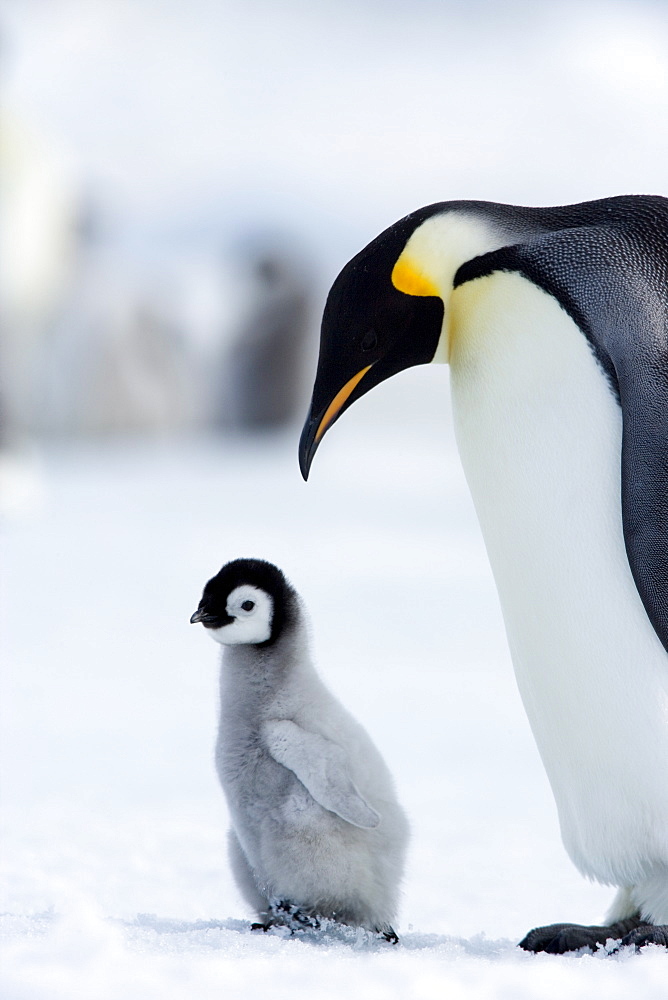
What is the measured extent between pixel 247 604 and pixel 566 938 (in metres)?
0.48

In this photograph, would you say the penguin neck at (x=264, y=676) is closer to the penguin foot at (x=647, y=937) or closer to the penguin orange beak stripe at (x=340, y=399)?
the penguin orange beak stripe at (x=340, y=399)

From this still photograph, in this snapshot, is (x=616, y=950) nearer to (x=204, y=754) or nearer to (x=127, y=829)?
(x=127, y=829)

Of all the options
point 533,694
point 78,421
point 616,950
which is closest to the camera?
point 616,950

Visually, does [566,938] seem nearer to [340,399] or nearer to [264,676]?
[264,676]

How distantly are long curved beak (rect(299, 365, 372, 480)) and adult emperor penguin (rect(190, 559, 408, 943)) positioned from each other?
0.14 m

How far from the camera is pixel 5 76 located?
5.89 metres

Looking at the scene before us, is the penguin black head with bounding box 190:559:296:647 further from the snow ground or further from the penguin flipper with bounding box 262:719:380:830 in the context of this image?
the snow ground

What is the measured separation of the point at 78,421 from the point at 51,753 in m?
6.52

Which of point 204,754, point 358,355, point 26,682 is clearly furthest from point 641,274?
point 26,682

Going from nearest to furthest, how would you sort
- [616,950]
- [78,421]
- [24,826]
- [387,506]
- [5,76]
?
[616,950] → [24,826] → [5,76] → [387,506] → [78,421]

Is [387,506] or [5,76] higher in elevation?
[5,76]

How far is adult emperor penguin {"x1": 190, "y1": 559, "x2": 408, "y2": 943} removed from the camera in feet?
4.05

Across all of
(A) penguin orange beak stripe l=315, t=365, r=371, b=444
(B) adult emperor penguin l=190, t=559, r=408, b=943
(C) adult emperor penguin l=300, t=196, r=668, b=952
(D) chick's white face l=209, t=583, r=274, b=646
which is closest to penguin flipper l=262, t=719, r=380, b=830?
(B) adult emperor penguin l=190, t=559, r=408, b=943

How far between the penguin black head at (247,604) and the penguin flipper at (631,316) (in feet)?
1.28
